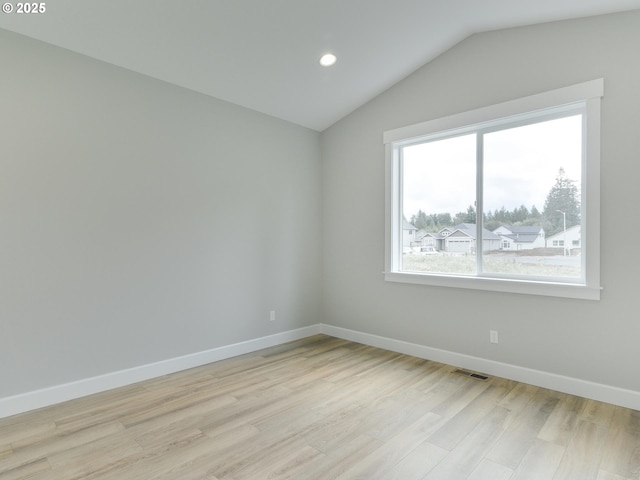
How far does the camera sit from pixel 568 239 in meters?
2.91

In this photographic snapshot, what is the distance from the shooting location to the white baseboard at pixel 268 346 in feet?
8.46

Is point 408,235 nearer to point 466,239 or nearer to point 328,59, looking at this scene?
point 466,239

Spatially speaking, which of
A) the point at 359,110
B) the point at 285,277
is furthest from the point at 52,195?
the point at 359,110

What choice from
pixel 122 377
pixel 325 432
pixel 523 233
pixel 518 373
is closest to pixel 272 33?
pixel 523 233

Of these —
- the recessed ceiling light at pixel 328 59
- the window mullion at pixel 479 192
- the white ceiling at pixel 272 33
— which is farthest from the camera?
the window mullion at pixel 479 192

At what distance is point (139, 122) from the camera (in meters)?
3.13

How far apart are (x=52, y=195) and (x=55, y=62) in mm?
1035

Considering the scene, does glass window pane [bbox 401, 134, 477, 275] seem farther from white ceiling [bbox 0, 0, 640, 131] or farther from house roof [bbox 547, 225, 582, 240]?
white ceiling [bbox 0, 0, 640, 131]

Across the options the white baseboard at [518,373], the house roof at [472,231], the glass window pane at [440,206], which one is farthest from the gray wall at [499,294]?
the house roof at [472,231]

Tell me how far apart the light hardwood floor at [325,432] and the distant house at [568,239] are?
1.21 meters

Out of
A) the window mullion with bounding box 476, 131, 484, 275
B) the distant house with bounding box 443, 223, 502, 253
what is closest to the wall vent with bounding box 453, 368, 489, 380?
the window mullion with bounding box 476, 131, 484, 275

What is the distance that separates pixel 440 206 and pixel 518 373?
1.75 metres

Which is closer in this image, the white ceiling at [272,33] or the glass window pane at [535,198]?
the white ceiling at [272,33]

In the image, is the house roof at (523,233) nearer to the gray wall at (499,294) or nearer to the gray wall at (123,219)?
the gray wall at (499,294)
